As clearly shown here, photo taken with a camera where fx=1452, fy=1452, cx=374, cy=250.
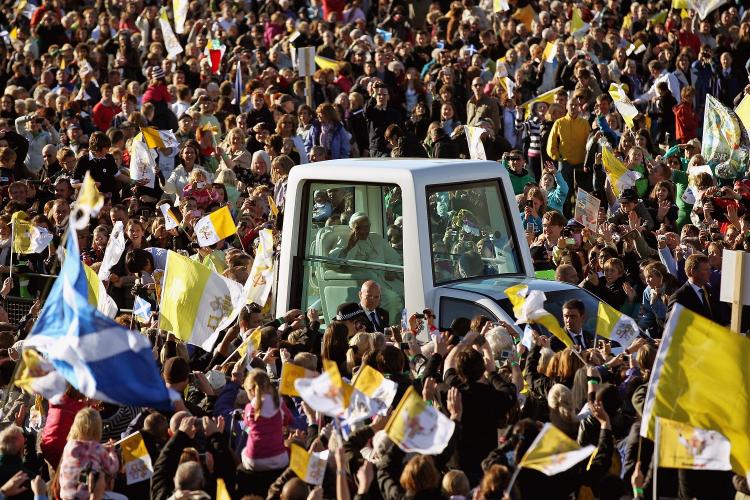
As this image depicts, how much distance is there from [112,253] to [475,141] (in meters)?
4.82

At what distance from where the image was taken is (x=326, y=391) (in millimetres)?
7512

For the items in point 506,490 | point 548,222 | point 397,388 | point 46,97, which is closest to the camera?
point 506,490

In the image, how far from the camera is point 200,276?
35.2 ft

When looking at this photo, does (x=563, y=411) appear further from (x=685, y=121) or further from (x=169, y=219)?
(x=685, y=121)

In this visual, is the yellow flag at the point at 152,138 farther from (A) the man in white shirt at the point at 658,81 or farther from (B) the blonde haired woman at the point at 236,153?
(A) the man in white shirt at the point at 658,81

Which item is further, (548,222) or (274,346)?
(548,222)

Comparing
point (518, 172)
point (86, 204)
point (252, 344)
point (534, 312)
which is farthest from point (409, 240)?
point (518, 172)

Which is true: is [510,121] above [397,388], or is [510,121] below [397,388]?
above

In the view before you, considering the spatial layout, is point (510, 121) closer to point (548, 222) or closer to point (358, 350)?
point (548, 222)

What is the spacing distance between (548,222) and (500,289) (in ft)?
8.60

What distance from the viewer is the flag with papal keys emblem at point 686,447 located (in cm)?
709

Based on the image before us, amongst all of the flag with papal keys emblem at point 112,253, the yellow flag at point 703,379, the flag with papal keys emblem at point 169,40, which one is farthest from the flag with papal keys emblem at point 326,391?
the flag with papal keys emblem at point 169,40

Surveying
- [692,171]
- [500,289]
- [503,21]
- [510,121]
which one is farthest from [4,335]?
[503,21]

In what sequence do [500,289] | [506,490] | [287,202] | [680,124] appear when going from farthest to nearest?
[680,124]
[287,202]
[500,289]
[506,490]
